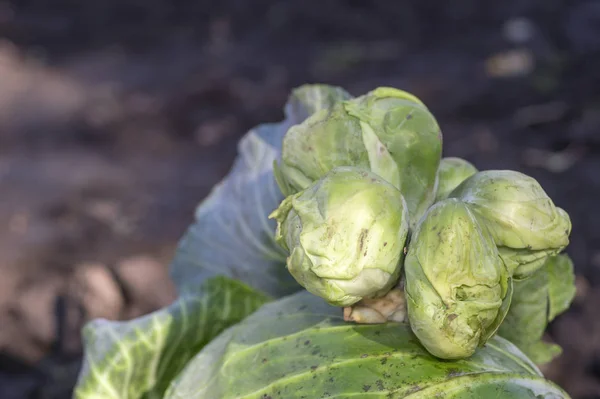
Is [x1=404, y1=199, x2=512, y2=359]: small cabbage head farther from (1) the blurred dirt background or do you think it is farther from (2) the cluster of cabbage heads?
(1) the blurred dirt background

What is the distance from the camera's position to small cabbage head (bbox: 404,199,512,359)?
1099 mm

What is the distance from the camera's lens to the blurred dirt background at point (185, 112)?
11.8 feet

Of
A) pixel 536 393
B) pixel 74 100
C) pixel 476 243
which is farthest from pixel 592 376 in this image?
pixel 74 100

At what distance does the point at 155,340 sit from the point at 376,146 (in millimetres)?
809

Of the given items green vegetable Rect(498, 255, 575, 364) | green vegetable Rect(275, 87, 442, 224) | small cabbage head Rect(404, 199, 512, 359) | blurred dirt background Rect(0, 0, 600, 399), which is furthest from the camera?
blurred dirt background Rect(0, 0, 600, 399)

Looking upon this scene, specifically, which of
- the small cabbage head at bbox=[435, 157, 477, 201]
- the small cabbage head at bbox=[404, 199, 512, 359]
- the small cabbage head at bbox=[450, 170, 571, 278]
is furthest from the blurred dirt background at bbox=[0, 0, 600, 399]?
the small cabbage head at bbox=[404, 199, 512, 359]

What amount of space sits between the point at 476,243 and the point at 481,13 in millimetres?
6615

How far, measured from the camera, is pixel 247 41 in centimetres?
697

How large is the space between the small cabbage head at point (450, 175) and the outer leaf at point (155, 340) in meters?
0.68

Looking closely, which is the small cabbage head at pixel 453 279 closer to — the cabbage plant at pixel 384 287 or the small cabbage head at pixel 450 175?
the cabbage plant at pixel 384 287

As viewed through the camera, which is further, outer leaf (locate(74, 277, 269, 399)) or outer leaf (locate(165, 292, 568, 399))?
outer leaf (locate(74, 277, 269, 399))

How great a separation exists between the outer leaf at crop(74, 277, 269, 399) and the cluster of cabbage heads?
23.2 inches

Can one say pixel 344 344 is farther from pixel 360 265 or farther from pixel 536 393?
pixel 536 393

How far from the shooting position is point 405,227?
1205mm
